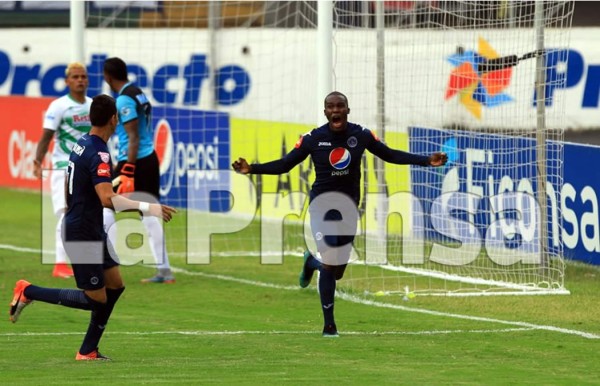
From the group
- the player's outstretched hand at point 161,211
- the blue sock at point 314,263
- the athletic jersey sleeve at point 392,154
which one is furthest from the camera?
the blue sock at point 314,263

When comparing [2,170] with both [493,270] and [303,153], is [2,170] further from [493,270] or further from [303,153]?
[303,153]

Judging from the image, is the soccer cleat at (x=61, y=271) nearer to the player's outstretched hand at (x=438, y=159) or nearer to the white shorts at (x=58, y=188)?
the white shorts at (x=58, y=188)

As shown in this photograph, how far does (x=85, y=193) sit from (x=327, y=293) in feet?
8.89

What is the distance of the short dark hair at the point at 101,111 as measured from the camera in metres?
10.6

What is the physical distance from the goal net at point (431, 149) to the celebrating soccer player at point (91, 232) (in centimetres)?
529

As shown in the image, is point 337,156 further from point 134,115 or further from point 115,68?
point 115,68

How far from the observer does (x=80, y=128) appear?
16.4m

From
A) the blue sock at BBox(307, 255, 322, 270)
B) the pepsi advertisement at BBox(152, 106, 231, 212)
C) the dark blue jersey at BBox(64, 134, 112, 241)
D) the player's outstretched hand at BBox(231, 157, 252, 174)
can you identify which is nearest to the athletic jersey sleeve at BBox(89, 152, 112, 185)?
the dark blue jersey at BBox(64, 134, 112, 241)

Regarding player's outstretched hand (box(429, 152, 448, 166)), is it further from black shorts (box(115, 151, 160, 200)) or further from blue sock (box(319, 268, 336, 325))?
black shorts (box(115, 151, 160, 200))

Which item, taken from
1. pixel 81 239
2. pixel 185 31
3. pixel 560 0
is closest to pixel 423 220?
pixel 560 0

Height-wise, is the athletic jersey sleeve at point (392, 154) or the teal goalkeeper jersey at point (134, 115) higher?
the teal goalkeeper jersey at point (134, 115)

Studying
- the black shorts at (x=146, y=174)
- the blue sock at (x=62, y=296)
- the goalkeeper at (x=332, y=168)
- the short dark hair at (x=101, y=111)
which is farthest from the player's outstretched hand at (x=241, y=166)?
the black shorts at (x=146, y=174)

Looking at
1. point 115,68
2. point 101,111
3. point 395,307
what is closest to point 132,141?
point 115,68

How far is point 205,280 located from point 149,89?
11.4m
